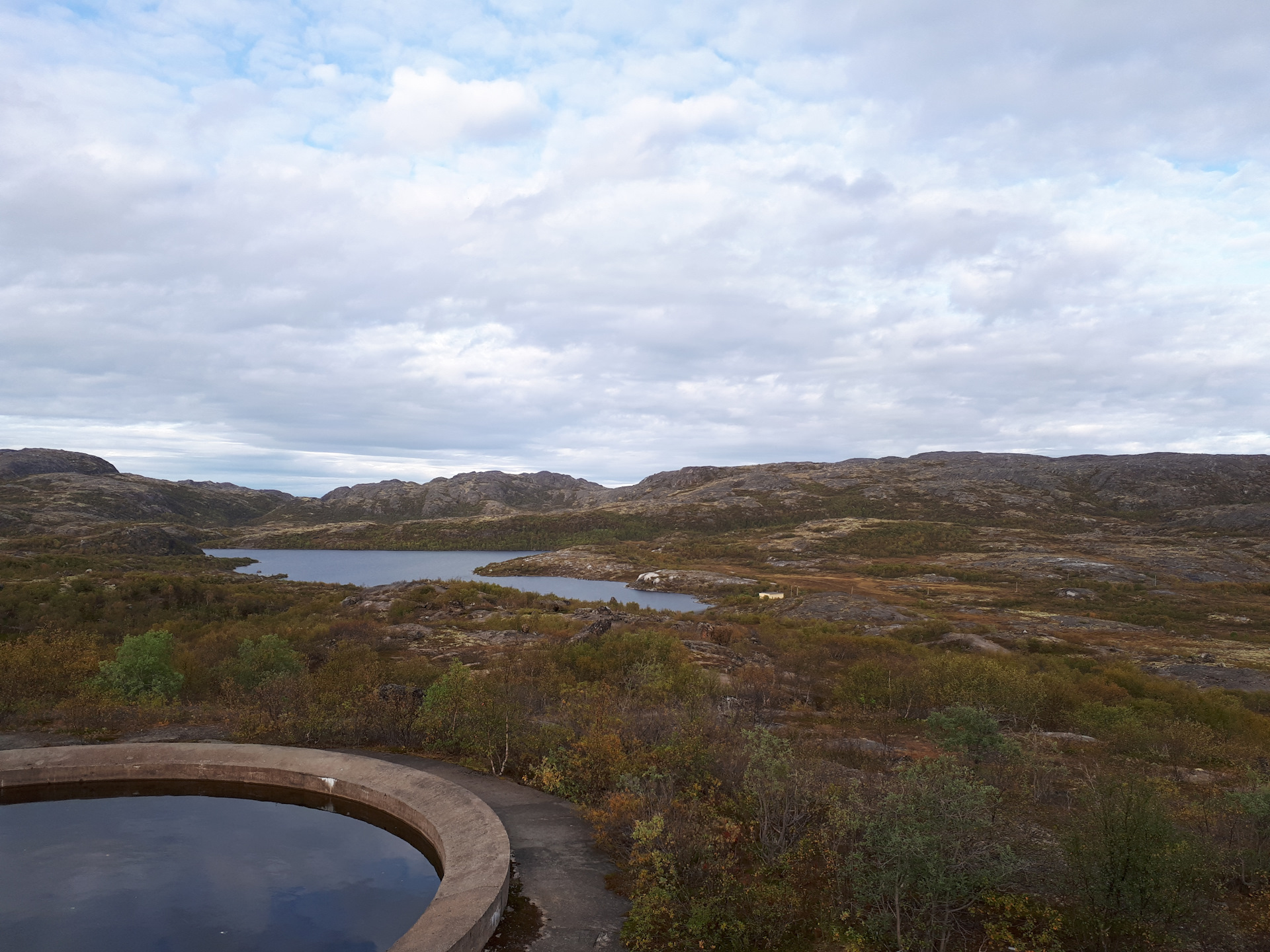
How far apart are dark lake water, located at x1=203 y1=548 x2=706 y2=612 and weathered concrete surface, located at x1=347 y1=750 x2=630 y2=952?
44.7m

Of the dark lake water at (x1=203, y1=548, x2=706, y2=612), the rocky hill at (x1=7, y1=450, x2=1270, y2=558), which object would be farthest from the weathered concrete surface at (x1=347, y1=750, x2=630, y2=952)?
the rocky hill at (x1=7, y1=450, x2=1270, y2=558)

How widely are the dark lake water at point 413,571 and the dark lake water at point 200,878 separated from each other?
46453mm

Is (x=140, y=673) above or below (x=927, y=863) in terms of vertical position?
below

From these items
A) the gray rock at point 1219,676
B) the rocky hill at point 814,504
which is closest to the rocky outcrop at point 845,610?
the gray rock at point 1219,676

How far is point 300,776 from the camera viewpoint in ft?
39.9

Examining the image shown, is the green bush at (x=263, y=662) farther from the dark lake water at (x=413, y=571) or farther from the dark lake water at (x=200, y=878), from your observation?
the dark lake water at (x=413, y=571)

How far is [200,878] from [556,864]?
543 cm

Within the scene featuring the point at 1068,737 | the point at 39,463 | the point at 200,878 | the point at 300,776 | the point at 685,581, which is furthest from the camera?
the point at 39,463

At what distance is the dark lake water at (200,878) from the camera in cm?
802

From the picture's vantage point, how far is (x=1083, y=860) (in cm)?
820

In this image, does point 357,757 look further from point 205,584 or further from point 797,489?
point 797,489

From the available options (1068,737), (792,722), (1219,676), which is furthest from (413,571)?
(1219,676)

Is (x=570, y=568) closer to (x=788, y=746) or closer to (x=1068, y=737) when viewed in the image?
(x=1068, y=737)

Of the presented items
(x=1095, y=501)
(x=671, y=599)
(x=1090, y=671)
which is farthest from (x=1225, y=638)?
(x=1095, y=501)
